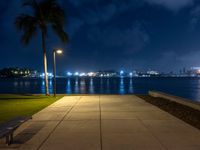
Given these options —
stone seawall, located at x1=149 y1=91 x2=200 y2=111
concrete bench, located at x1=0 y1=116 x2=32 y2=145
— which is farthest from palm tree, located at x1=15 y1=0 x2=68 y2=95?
concrete bench, located at x1=0 y1=116 x2=32 y2=145

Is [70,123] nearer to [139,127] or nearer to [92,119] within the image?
[92,119]

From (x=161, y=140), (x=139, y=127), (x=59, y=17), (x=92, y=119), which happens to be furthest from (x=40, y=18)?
(x=161, y=140)

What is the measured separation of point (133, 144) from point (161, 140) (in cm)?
100

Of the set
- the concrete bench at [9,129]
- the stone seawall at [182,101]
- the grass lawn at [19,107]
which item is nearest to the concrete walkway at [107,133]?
the concrete bench at [9,129]

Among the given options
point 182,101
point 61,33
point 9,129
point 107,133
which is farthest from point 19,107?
point 61,33

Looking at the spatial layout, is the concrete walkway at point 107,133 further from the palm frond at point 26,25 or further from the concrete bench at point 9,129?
the palm frond at point 26,25

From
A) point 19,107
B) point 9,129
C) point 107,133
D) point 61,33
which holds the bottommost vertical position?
point 107,133

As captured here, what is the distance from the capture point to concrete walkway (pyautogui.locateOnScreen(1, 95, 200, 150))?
29.1ft

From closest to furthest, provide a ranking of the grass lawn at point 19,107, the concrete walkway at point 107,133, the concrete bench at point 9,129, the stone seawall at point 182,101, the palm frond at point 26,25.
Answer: the concrete bench at point 9,129
the concrete walkway at point 107,133
the grass lawn at point 19,107
the stone seawall at point 182,101
the palm frond at point 26,25

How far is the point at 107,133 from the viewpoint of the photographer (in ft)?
34.6

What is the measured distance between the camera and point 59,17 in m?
29.2

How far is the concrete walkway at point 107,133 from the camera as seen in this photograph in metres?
8.87

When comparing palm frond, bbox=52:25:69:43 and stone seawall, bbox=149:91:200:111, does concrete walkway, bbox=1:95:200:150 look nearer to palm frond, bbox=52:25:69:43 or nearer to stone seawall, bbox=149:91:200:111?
stone seawall, bbox=149:91:200:111

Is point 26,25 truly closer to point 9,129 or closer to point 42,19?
point 42,19
